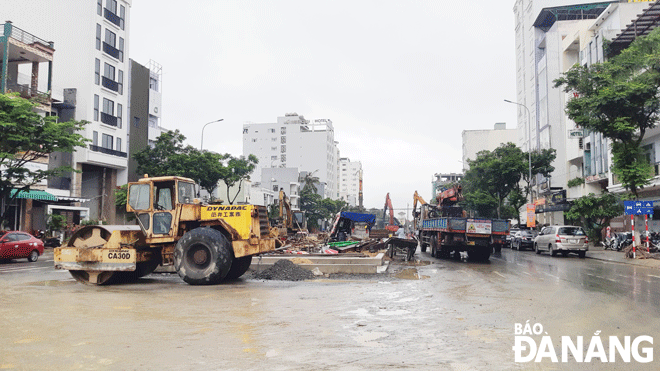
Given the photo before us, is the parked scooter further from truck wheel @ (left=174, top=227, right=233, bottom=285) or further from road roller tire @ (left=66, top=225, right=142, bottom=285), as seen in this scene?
truck wheel @ (left=174, top=227, right=233, bottom=285)

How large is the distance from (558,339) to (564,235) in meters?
22.7

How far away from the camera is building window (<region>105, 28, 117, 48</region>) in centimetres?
4234

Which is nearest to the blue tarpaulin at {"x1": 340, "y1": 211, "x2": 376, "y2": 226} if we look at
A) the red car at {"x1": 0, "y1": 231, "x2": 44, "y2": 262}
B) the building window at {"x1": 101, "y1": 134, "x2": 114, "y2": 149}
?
the red car at {"x1": 0, "y1": 231, "x2": 44, "y2": 262}

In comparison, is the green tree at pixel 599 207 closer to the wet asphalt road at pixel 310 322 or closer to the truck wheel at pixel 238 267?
the wet asphalt road at pixel 310 322

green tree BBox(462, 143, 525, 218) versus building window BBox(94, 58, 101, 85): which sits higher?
building window BBox(94, 58, 101, 85)

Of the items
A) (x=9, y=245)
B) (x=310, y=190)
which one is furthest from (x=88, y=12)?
(x=310, y=190)

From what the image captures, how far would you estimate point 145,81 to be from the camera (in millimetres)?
49875

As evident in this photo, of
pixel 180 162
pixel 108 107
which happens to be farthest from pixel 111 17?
pixel 180 162

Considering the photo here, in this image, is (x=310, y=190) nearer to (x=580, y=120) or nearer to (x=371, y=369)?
(x=580, y=120)

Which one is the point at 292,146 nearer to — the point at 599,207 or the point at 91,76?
the point at 91,76

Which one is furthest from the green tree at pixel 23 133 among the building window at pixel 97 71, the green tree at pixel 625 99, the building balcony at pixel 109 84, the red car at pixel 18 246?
the green tree at pixel 625 99

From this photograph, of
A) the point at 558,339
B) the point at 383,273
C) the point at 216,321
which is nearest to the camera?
the point at 558,339

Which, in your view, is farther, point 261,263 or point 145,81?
point 145,81

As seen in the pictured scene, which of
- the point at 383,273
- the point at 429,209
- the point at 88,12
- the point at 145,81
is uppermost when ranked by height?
the point at 88,12
